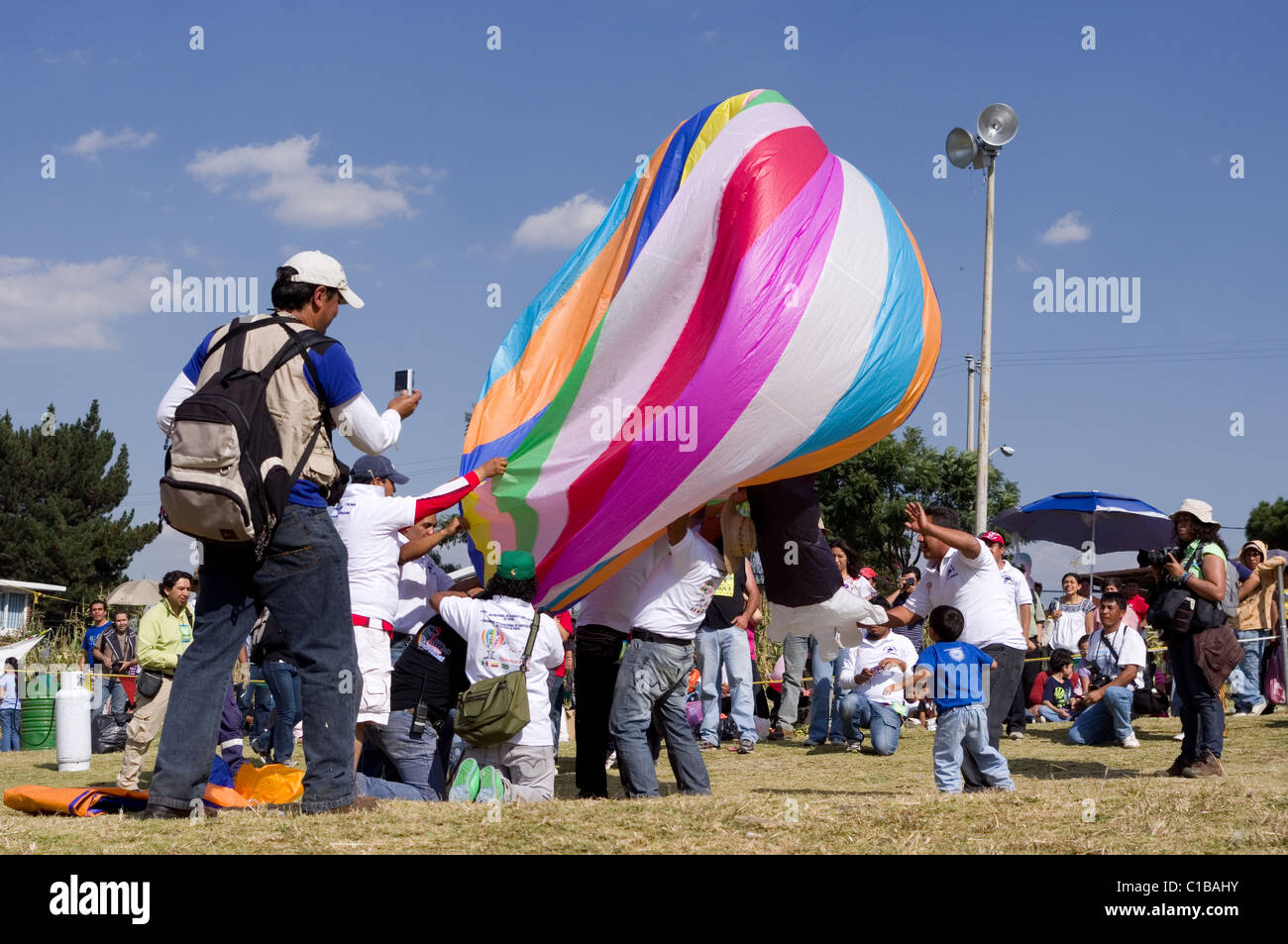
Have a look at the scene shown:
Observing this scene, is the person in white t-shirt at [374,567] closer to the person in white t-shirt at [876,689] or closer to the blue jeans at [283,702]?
the blue jeans at [283,702]

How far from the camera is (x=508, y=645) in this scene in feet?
21.5

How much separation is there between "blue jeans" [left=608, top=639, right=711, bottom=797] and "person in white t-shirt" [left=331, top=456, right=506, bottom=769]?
1.27 metres

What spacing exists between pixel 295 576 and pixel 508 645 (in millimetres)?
2177

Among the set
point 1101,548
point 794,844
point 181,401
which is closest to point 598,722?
point 794,844

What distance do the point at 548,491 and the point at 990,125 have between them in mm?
15593

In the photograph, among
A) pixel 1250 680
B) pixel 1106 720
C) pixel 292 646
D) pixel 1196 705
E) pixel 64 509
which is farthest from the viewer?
pixel 64 509

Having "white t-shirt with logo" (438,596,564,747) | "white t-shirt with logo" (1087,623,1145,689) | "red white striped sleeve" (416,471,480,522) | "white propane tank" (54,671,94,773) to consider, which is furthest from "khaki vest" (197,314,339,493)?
"white t-shirt with logo" (1087,623,1145,689)

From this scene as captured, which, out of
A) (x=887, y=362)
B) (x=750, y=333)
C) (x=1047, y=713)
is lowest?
(x=1047, y=713)

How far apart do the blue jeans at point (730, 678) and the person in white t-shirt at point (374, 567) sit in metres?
5.04

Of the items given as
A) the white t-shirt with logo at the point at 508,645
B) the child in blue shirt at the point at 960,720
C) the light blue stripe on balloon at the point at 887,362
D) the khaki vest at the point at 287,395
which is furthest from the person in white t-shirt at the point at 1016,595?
the khaki vest at the point at 287,395

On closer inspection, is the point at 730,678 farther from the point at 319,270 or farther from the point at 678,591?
the point at 319,270

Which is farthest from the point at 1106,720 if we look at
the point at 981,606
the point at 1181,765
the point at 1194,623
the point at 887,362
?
the point at 887,362

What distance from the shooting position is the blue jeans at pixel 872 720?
36.0 ft

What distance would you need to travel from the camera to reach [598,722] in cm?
707
